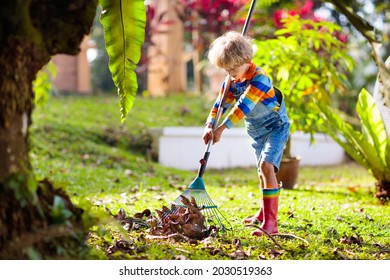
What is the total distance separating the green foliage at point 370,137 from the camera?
15.8 ft

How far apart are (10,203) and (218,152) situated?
5829 millimetres

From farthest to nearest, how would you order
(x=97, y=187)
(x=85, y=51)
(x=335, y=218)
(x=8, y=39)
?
(x=85, y=51), (x=97, y=187), (x=335, y=218), (x=8, y=39)

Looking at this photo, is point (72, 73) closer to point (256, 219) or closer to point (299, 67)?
point (299, 67)

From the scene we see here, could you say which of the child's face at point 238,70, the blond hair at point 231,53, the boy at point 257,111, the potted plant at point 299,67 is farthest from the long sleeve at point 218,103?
the potted plant at point 299,67

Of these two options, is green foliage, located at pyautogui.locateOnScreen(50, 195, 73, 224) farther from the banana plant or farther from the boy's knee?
the banana plant

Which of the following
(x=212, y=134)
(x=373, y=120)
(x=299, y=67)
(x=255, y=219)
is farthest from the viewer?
(x=299, y=67)

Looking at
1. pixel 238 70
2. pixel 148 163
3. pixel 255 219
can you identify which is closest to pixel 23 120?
pixel 238 70

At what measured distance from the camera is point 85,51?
1003cm

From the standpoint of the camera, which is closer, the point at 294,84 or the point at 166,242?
the point at 166,242

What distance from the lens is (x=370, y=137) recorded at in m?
4.97

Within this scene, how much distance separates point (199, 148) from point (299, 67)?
2.62 m

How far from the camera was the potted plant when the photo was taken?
5113mm

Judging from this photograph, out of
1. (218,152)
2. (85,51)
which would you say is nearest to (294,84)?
(218,152)

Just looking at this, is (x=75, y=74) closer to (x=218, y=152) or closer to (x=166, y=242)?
(x=218, y=152)
